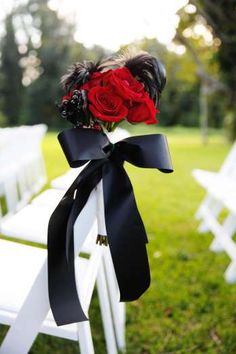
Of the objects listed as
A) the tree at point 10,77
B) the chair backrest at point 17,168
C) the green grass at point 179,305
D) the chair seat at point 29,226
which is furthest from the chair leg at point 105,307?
the tree at point 10,77

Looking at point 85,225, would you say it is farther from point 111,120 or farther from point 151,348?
point 151,348

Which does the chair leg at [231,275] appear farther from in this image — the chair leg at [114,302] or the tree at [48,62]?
the tree at [48,62]

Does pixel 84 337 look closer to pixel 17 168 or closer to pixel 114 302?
pixel 114 302

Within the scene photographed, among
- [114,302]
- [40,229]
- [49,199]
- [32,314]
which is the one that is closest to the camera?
[32,314]

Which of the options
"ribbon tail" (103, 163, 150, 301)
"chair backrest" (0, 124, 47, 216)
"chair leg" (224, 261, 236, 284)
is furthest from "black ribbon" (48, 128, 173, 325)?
"chair backrest" (0, 124, 47, 216)

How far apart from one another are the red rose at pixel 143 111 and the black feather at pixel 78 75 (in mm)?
135

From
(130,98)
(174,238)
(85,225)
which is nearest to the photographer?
(130,98)

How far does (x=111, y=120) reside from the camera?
2.91ft

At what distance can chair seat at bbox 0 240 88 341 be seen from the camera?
1.14 m

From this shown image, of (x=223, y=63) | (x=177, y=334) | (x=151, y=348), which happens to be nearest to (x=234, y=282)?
(x=177, y=334)

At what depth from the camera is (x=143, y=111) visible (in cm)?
91

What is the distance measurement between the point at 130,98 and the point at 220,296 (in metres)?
1.89

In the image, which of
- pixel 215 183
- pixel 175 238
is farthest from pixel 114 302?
pixel 175 238

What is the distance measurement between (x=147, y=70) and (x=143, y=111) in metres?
0.10
